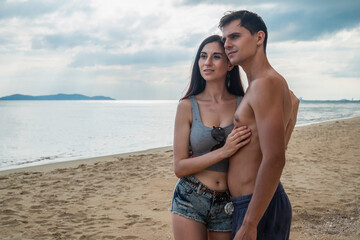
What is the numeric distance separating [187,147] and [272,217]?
2.60 feet

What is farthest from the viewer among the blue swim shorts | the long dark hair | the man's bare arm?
the long dark hair

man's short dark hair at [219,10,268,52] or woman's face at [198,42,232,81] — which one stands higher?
man's short dark hair at [219,10,268,52]

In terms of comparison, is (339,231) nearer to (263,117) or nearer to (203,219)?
(203,219)

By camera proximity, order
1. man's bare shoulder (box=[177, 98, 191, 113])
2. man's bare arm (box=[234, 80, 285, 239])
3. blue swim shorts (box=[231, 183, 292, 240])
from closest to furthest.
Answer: man's bare arm (box=[234, 80, 285, 239]) → blue swim shorts (box=[231, 183, 292, 240]) → man's bare shoulder (box=[177, 98, 191, 113])

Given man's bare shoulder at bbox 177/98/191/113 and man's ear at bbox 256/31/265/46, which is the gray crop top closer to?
man's bare shoulder at bbox 177/98/191/113

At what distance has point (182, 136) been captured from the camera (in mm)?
2471

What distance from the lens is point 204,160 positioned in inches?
90.0

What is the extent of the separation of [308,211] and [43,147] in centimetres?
1570

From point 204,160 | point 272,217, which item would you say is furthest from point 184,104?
point 272,217

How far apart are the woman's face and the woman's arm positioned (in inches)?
11.3

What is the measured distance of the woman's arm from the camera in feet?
6.72

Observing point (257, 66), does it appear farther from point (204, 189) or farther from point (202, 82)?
point (204, 189)

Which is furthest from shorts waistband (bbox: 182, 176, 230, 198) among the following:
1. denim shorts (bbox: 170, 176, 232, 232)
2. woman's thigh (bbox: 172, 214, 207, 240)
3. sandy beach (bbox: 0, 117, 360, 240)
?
sandy beach (bbox: 0, 117, 360, 240)

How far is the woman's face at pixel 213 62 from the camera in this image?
2623 millimetres
